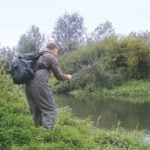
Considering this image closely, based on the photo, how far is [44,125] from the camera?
777 centimetres

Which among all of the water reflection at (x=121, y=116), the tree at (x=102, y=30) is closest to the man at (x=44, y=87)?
the water reflection at (x=121, y=116)

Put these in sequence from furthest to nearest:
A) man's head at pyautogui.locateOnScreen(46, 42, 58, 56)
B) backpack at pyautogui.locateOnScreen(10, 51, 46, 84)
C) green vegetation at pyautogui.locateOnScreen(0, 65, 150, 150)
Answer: man's head at pyautogui.locateOnScreen(46, 42, 58, 56) → backpack at pyautogui.locateOnScreen(10, 51, 46, 84) → green vegetation at pyautogui.locateOnScreen(0, 65, 150, 150)

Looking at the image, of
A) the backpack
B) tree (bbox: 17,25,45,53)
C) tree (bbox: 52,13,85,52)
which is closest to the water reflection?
the backpack

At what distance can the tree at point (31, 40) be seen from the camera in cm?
8650

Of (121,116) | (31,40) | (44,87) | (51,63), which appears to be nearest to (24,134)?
(44,87)

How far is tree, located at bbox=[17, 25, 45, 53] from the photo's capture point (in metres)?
86.5

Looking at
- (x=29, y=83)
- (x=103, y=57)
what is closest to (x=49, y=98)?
(x=29, y=83)

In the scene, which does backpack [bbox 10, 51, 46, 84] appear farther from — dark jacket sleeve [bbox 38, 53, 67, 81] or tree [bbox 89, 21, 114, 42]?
tree [bbox 89, 21, 114, 42]

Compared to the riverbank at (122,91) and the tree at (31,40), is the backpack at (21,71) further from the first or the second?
the tree at (31,40)

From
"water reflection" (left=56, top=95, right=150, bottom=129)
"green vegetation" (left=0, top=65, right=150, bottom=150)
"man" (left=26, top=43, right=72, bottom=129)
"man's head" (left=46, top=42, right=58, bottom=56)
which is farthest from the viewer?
"water reflection" (left=56, top=95, right=150, bottom=129)

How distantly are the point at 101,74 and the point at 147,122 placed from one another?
3000 centimetres

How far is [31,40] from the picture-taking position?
93875mm

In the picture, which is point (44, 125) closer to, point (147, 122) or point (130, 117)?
point (147, 122)

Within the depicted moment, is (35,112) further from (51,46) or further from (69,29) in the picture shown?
(69,29)
